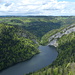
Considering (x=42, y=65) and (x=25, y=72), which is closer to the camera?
(x=25, y=72)

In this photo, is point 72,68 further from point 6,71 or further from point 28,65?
point 6,71

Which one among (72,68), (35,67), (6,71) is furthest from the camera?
(35,67)

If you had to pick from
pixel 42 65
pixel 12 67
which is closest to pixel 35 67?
pixel 42 65

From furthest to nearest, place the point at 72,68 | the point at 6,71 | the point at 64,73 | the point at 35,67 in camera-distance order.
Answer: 1. the point at 35,67
2. the point at 6,71
3. the point at 72,68
4. the point at 64,73

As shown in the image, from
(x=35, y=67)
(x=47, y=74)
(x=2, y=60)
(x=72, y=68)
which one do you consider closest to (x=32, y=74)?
(x=47, y=74)

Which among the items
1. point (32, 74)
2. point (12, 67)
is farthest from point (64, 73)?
point (12, 67)

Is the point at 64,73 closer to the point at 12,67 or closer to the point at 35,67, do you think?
the point at 35,67

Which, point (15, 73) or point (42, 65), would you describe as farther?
point (42, 65)

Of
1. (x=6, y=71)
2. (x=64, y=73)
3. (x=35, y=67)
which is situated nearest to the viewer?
(x=64, y=73)
